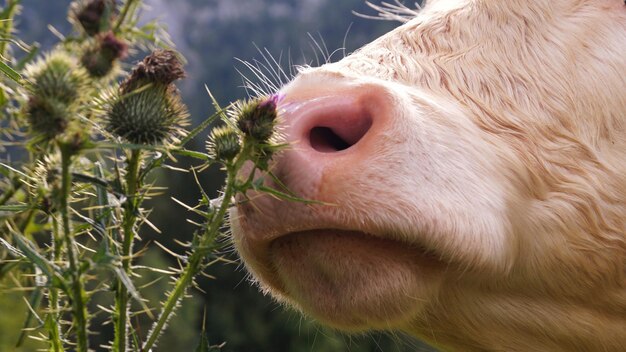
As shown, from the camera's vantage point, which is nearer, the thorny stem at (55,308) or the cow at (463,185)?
the thorny stem at (55,308)

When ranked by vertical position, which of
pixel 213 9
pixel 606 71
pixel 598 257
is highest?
pixel 213 9

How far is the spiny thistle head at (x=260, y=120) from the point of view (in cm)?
167

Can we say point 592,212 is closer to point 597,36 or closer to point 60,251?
point 597,36

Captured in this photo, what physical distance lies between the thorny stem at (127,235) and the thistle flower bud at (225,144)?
0.59 ft

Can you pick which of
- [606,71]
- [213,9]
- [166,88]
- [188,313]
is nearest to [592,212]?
[606,71]

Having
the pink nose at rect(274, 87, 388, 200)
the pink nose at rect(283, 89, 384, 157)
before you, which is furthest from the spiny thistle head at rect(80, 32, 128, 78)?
the pink nose at rect(283, 89, 384, 157)

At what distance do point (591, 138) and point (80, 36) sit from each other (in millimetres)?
1601

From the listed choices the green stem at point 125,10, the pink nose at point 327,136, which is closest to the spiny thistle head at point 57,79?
the pink nose at point 327,136

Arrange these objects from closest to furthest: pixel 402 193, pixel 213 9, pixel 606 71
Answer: pixel 402 193, pixel 606 71, pixel 213 9

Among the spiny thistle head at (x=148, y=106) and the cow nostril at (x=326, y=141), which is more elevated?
the cow nostril at (x=326, y=141)

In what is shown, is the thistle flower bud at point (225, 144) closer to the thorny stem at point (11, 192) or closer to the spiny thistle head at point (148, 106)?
the spiny thistle head at point (148, 106)

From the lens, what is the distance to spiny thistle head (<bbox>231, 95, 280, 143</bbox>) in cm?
167

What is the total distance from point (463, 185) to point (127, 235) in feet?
3.10

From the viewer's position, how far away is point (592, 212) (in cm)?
260
